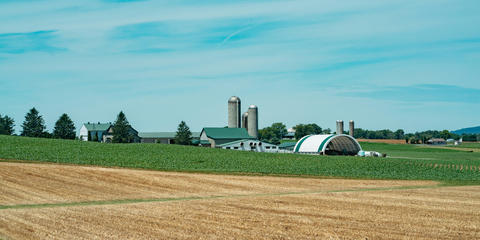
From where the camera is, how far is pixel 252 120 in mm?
129500

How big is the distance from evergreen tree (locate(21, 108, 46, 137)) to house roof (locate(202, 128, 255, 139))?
5654cm

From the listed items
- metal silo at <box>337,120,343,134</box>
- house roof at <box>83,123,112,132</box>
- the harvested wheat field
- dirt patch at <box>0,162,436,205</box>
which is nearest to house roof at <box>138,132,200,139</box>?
house roof at <box>83,123,112,132</box>

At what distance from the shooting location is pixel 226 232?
18734 mm

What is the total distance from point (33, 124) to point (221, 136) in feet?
210

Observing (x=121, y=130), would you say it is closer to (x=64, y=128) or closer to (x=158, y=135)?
(x=64, y=128)

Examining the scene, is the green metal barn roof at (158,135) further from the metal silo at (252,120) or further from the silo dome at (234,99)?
the metal silo at (252,120)

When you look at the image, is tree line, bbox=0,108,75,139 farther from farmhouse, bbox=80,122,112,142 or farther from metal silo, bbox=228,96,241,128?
metal silo, bbox=228,96,241,128

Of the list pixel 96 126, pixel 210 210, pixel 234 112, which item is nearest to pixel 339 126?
pixel 234 112

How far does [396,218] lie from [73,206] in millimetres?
15833

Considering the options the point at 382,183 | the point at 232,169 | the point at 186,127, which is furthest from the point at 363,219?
the point at 186,127

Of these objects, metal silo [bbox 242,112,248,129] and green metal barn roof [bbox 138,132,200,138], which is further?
green metal barn roof [bbox 138,132,200,138]

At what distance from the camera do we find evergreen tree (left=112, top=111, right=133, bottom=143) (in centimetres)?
13425

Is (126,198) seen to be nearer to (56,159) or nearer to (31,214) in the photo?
(31,214)

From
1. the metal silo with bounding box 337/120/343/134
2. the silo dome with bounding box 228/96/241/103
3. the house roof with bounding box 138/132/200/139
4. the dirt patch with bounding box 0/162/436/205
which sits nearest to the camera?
the dirt patch with bounding box 0/162/436/205
